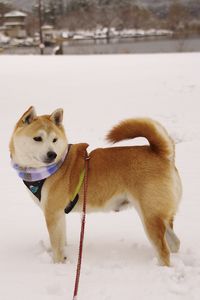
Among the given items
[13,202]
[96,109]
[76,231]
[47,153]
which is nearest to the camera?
[47,153]

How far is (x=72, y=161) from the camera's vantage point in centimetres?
299

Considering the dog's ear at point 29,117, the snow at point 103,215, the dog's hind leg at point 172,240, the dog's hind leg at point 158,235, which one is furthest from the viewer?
the dog's hind leg at point 172,240

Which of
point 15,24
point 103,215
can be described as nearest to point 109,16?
point 15,24

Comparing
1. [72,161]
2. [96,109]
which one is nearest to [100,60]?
[96,109]

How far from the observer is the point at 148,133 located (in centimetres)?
281

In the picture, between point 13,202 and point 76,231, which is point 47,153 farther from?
point 13,202

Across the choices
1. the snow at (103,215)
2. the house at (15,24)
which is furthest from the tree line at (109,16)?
the snow at (103,215)

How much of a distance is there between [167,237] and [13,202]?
2096 millimetres

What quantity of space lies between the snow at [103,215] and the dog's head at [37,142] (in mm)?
828

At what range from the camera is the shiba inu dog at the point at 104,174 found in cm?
276

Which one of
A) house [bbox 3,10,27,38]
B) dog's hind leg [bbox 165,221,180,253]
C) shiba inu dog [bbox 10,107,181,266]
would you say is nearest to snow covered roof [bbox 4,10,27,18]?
house [bbox 3,10,27,38]

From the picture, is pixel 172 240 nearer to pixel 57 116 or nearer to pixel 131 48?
pixel 57 116

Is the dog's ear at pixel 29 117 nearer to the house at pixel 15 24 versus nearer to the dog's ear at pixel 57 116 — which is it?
the dog's ear at pixel 57 116

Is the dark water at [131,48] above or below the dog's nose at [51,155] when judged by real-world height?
below
